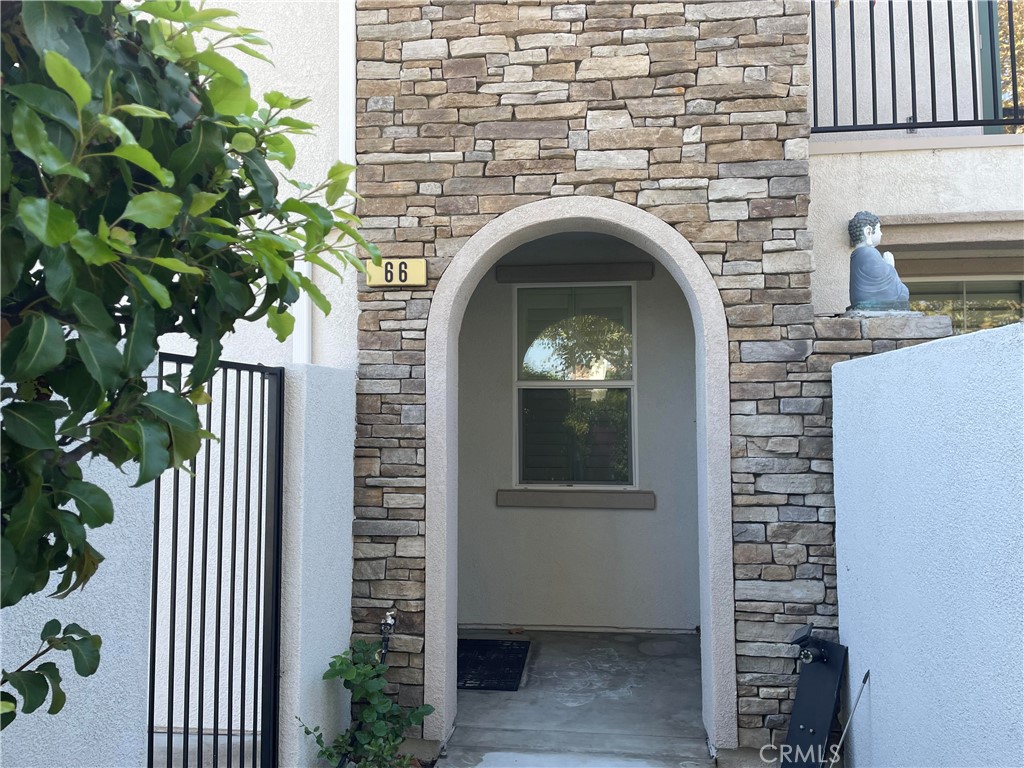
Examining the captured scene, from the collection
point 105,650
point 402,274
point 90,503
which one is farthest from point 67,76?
point 402,274

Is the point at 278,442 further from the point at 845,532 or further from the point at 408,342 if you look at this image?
the point at 845,532

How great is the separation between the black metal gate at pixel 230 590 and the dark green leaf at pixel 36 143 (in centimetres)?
192

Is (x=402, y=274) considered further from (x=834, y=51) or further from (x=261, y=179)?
(x=834, y=51)

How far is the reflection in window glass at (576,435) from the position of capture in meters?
6.52

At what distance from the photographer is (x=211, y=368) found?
1412mm

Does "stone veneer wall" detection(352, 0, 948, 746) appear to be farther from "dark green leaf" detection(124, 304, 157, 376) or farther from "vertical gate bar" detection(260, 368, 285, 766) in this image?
"dark green leaf" detection(124, 304, 157, 376)

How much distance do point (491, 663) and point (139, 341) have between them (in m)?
4.98

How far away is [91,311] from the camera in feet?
3.90

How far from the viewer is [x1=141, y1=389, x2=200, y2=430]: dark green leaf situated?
1290mm

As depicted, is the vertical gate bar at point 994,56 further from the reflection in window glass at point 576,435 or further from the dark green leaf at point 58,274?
the dark green leaf at point 58,274

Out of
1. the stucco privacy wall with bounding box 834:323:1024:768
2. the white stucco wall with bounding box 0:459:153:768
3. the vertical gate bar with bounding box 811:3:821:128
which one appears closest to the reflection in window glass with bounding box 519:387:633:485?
the vertical gate bar with bounding box 811:3:821:128

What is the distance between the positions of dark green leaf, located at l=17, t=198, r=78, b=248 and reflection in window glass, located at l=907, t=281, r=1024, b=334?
615cm

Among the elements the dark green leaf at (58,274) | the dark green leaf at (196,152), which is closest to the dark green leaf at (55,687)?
the dark green leaf at (58,274)

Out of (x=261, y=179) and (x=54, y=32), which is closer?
(x=54, y=32)
